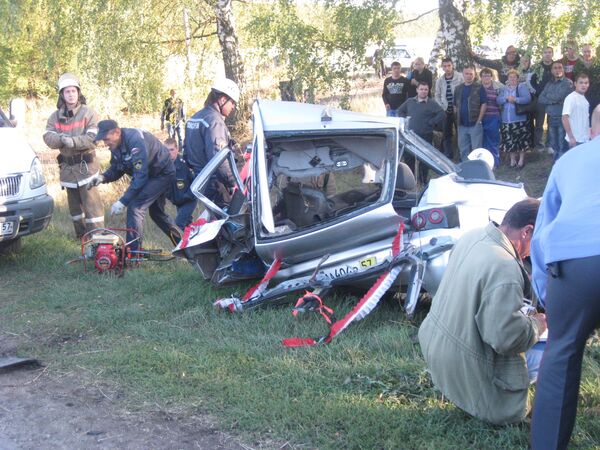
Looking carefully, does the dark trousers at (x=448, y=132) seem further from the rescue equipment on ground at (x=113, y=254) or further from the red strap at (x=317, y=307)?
the red strap at (x=317, y=307)

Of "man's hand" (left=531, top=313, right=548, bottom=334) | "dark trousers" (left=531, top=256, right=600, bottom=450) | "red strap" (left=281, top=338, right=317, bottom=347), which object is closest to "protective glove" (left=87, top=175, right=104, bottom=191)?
"red strap" (left=281, top=338, right=317, bottom=347)

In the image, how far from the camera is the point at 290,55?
12805mm

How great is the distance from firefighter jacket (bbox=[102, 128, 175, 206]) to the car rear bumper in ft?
2.35

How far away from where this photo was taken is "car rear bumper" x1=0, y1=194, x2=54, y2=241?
7.94 metres

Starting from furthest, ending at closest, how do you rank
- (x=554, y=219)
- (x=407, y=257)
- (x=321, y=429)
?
1. (x=407, y=257)
2. (x=321, y=429)
3. (x=554, y=219)

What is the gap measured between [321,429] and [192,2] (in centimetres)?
1245

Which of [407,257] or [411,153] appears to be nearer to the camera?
[407,257]

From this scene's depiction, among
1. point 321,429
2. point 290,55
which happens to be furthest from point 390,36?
point 321,429

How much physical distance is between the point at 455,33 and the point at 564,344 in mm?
11162

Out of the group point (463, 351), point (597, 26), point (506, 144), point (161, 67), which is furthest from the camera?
point (161, 67)

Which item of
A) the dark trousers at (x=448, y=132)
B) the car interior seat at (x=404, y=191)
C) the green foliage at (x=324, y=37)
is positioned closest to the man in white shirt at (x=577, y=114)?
the dark trousers at (x=448, y=132)

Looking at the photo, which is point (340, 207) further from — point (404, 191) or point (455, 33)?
point (455, 33)

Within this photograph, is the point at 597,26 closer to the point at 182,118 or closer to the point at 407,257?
the point at 407,257

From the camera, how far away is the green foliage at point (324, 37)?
12.5m
